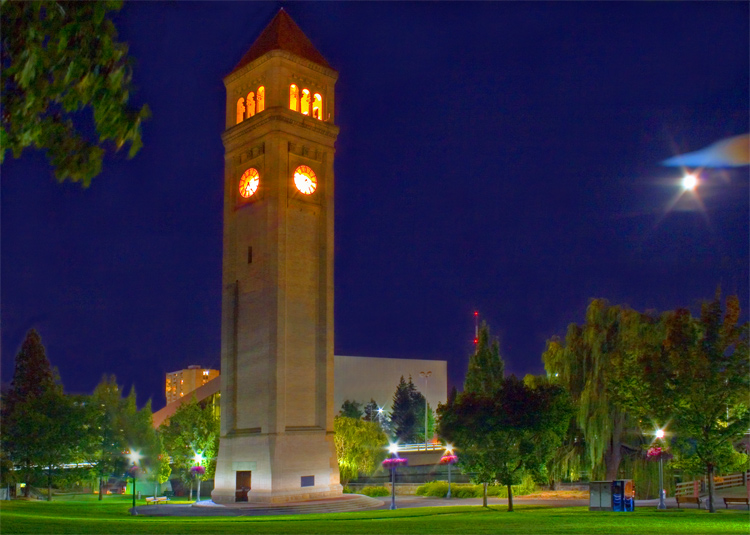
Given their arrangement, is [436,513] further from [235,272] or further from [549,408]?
[235,272]

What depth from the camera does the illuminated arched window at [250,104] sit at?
5694 cm

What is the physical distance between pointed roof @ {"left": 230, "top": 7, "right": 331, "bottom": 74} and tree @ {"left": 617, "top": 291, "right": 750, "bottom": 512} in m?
33.6

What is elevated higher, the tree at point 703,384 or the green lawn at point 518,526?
the tree at point 703,384

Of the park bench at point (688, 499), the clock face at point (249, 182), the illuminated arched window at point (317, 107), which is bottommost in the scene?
the park bench at point (688, 499)

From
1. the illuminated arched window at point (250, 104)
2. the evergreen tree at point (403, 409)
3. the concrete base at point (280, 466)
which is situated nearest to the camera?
the concrete base at point (280, 466)

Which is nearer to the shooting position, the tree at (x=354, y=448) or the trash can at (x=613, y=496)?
the trash can at (x=613, y=496)

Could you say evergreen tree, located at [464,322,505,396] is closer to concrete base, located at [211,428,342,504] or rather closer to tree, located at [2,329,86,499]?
concrete base, located at [211,428,342,504]

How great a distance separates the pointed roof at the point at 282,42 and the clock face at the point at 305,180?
8469 mm

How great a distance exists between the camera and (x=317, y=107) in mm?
57438

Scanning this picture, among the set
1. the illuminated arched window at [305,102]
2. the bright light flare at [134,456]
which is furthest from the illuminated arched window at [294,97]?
the bright light flare at [134,456]

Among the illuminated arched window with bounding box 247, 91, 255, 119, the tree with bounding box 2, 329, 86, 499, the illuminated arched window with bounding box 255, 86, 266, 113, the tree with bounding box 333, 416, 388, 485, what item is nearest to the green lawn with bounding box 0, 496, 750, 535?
the tree with bounding box 333, 416, 388, 485

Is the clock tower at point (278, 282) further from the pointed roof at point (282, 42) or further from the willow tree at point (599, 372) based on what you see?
the willow tree at point (599, 372)

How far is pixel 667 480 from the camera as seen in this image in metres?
45.4

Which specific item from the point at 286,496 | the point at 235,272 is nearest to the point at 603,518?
the point at 286,496
